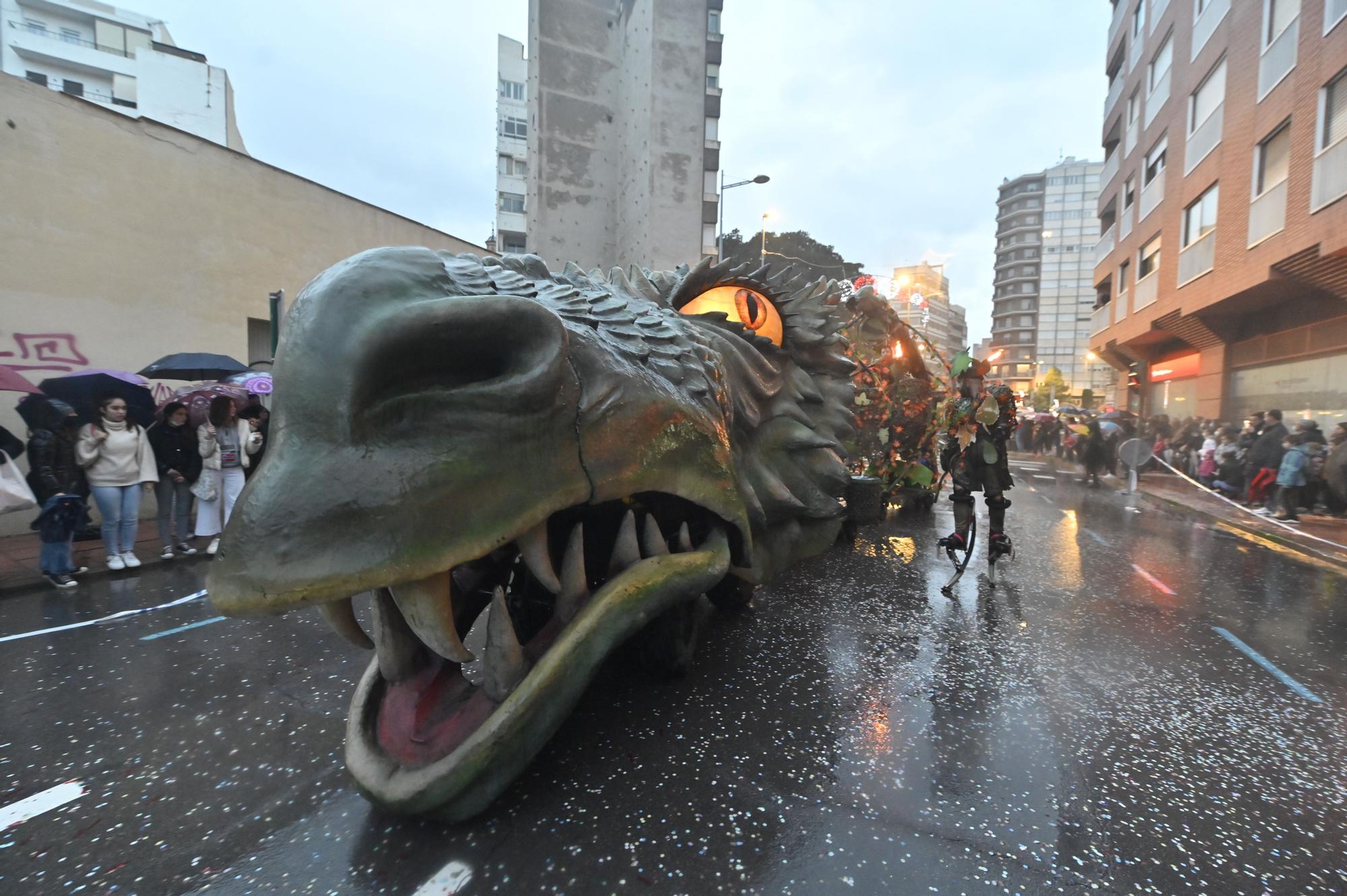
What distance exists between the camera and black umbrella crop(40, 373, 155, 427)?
573 cm

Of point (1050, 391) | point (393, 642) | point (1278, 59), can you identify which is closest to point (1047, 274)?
point (1050, 391)

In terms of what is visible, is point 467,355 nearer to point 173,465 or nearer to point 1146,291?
point 173,465

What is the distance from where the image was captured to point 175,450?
19.7 feet

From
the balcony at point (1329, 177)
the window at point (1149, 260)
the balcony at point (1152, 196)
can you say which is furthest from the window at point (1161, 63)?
the balcony at point (1329, 177)

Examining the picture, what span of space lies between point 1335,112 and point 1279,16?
3.49m

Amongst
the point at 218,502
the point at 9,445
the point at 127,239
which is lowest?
the point at 218,502

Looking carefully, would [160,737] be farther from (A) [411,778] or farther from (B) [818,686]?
(B) [818,686]

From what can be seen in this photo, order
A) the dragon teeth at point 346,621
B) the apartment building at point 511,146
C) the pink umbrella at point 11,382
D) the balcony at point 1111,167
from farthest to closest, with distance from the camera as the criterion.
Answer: the apartment building at point 511,146
the balcony at point 1111,167
the pink umbrella at point 11,382
the dragon teeth at point 346,621

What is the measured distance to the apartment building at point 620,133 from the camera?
25391 mm

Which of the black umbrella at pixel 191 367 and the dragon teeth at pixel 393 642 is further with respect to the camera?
the black umbrella at pixel 191 367

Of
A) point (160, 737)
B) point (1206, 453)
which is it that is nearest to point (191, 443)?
point (160, 737)

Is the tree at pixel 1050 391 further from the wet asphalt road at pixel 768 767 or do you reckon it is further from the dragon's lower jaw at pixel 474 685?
the dragon's lower jaw at pixel 474 685

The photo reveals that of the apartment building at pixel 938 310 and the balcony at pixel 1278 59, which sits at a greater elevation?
the apartment building at pixel 938 310

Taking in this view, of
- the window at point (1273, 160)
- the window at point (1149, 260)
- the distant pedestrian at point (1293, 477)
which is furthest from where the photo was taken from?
the window at point (1149, 260)
